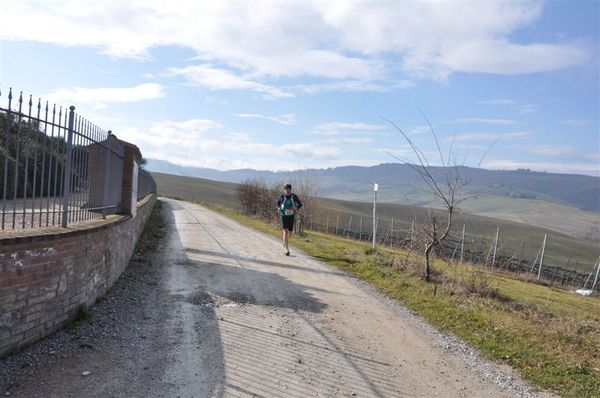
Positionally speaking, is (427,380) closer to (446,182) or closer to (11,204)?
(11,204)

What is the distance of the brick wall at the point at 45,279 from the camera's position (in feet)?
15.6

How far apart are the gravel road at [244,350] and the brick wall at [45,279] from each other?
209 mm

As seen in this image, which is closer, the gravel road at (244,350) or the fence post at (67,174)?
the gravel road at (244,350)

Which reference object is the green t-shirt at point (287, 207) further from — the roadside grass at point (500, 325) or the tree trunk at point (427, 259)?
the tree trunk at point (427, 259)

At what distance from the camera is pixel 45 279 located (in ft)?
17.4

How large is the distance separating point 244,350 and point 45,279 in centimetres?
229

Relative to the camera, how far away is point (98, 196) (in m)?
8.30

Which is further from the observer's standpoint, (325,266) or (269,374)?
(325,266)

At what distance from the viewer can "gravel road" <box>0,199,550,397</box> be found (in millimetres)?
4770

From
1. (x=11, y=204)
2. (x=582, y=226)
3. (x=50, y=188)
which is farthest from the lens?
(x=582, y=226)

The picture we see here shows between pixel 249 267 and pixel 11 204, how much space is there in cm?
648

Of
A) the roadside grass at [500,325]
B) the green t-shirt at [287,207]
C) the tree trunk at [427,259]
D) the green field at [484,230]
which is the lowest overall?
the green field at [484,230]

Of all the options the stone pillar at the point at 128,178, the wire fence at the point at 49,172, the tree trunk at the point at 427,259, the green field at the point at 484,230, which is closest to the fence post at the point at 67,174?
the wire fence at the point at 49,172

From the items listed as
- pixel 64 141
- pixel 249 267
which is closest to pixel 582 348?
pixel 249 267
